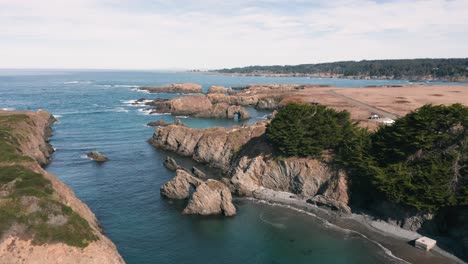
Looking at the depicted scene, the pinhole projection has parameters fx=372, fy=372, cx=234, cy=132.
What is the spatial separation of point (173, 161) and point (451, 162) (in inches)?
2124

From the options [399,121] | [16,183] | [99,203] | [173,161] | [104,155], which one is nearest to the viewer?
[16,183]

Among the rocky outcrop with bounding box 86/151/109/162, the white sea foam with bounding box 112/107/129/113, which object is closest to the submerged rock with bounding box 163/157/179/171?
the rocky outcrop with bounding box 86/151/109/162

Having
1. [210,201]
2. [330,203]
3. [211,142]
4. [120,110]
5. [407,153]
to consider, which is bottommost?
[330,203]

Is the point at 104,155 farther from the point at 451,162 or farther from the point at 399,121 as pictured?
the point at 451,162

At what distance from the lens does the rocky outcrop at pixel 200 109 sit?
488ft

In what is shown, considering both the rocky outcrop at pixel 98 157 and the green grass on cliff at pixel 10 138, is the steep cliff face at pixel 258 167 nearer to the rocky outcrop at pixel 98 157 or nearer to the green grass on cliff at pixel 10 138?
the rocky outcrop at pixel 98 157

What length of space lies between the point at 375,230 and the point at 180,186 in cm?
3244

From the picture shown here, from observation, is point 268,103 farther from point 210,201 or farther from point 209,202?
point 209,202

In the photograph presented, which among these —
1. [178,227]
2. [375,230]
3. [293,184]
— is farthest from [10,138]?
[375,230]

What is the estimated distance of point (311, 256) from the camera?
47.9 meters

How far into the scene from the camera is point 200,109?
157 metres

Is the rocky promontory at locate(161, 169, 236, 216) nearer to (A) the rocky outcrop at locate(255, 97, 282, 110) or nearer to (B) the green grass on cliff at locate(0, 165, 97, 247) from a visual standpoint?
(B) the green grass on cliff at locate(0, 165, 97, 247)

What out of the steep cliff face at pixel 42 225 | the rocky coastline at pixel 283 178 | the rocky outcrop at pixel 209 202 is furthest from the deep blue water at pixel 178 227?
the steep cliff face at pixel 42 225

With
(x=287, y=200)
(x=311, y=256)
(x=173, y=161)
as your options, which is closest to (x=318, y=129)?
(x=287, y=200)
